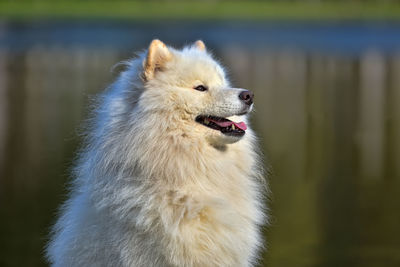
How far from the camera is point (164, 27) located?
57906 mm

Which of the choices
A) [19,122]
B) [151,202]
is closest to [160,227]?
[151,202]

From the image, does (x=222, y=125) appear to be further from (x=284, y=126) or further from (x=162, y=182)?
(x=284, y=126)

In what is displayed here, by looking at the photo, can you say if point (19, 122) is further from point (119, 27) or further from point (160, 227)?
point (119, 27)

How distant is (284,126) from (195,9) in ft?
206

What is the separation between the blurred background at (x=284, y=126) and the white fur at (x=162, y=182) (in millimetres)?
2157

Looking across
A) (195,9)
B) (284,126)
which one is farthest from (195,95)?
(195,9)

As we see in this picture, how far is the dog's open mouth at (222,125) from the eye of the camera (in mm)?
6535

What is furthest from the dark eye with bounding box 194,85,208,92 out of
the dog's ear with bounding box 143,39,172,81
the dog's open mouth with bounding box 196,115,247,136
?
the dog's ear with bounding box 143,39,172,81

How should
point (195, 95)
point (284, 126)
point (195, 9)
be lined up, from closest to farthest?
point (195, 95) → point (284, 126) → point (195, 9)

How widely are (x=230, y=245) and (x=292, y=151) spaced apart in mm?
11439

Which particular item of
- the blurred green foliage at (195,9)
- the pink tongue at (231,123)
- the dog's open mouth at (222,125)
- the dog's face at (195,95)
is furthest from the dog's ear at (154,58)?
the blurred green foliage at (195,9)

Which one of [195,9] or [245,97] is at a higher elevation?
[195,9]

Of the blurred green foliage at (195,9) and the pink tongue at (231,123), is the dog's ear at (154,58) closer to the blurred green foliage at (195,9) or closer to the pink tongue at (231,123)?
the pink tongue at (231,123)

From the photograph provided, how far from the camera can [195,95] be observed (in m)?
6.50
